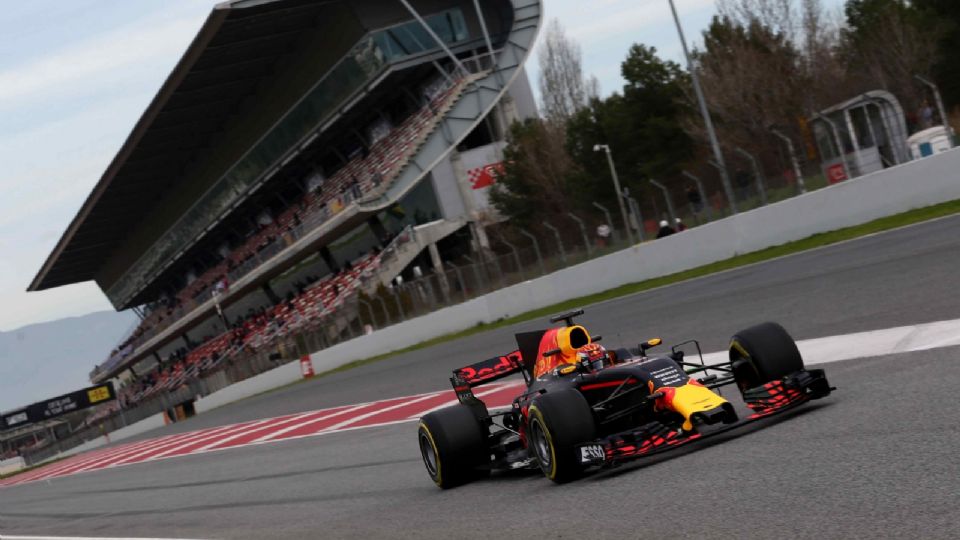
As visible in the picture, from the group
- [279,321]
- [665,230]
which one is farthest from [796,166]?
[279,321]

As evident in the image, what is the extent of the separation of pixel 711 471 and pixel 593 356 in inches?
77.7

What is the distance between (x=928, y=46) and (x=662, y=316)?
73.2 ft

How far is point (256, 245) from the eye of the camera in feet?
208

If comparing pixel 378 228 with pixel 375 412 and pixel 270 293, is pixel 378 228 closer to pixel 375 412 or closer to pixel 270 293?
pixel 270 293

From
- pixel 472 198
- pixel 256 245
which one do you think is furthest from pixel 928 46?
pixel 256 245

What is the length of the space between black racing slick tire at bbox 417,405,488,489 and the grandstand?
98.1 ft

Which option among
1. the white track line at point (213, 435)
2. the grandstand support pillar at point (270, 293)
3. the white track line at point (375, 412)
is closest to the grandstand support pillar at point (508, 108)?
the grandstand support pillar at point (270, 293)

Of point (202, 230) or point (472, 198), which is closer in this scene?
point (472, 198)

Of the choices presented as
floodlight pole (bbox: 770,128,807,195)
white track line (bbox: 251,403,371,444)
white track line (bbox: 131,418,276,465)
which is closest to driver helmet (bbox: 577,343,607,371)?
white track line (bbox: 251,403,371,444)

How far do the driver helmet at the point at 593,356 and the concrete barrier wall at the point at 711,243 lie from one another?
14.3 metres

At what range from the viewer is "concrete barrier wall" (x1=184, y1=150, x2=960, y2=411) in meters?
22.2

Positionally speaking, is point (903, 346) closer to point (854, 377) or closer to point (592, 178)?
point (854, 377)

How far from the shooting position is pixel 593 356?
362 inches

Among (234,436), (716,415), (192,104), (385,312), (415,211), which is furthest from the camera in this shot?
(192,104)
